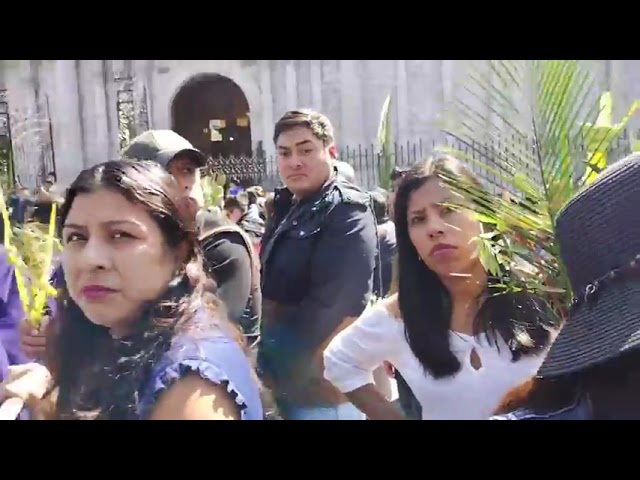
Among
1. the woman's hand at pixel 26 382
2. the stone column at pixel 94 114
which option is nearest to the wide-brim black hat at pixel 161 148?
the stone column at pixel 94 114

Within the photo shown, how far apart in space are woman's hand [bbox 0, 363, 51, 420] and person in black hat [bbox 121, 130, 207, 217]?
36.6 inches

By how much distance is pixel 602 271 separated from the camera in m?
1.69

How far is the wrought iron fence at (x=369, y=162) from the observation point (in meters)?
3.13

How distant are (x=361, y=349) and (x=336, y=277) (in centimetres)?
31

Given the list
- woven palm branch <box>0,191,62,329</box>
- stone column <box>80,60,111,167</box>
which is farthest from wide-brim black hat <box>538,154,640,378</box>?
woven palm branch <box>0,191,62,329</box>

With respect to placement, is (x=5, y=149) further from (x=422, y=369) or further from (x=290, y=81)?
(x=422, y=369)

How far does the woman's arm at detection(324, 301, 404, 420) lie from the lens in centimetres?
321

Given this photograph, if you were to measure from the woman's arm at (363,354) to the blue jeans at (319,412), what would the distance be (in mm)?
35

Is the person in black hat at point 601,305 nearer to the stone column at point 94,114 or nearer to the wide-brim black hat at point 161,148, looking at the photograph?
the wide-brim black hat at point 161,148

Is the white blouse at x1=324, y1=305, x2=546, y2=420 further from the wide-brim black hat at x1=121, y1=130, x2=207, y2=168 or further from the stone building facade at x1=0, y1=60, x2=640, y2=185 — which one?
the wide-brim black hat at x1=121, y1=130, x2=207, y2=168

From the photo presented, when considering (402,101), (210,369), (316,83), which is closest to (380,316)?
(210,369)

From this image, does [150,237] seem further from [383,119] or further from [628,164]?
[628,164]

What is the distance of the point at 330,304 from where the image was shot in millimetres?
3199

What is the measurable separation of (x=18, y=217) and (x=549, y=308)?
83.0 inches
